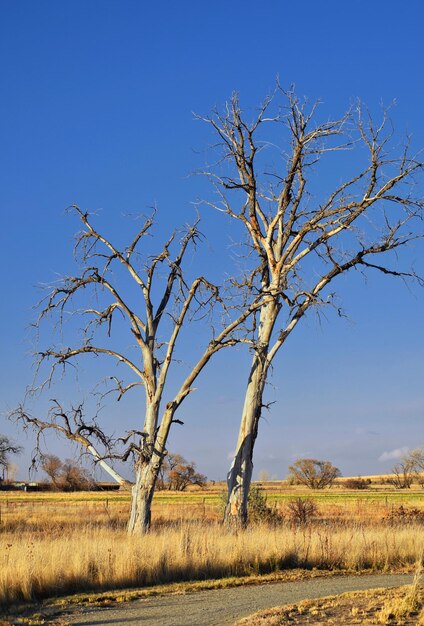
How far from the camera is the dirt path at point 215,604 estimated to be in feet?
31.4

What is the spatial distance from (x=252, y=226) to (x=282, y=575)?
1068 cm

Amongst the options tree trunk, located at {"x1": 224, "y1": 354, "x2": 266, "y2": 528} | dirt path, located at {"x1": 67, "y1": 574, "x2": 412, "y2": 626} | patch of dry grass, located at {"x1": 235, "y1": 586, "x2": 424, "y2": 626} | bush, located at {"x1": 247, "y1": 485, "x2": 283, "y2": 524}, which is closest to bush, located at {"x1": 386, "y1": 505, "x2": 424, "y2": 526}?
bush, located at {"x1": 247, "y1": 485, "x2": 283, "y2": 524}

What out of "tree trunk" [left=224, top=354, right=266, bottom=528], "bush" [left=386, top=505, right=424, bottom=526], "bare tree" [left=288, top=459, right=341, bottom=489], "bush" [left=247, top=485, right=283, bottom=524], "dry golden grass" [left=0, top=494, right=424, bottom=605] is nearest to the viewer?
"dry golden grass" [left=0, top=494, right=424, bottom=605]

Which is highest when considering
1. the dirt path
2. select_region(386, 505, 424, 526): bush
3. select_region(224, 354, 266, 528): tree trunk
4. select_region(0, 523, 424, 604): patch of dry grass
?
select_region(224, 354, 266, 528): tree trunk

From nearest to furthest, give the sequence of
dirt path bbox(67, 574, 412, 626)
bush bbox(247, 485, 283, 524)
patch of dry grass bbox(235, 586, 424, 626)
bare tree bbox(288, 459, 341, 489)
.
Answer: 1. patch of dry grass bbox(235, 586, 424, 626)
2. dirt path bbox(67, 574, 412, 626)
3. bush bbox(247, 485, 283, 524)
4. bare tree bbox(288, 459, 341, 489)

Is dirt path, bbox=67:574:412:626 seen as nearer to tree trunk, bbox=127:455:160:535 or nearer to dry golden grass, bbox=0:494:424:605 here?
dry golden grass, bbox=0:494:424:605

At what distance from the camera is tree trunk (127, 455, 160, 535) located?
1848 centimetres

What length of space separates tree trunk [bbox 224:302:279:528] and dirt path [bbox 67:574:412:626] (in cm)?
614

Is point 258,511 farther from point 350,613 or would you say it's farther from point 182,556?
point 350,613

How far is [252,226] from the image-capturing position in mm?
21859

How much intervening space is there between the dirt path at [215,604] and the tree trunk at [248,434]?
614 cm

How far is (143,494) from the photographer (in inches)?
738

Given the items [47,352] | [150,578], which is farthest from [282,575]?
[47,352]

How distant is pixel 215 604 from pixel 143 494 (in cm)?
815
